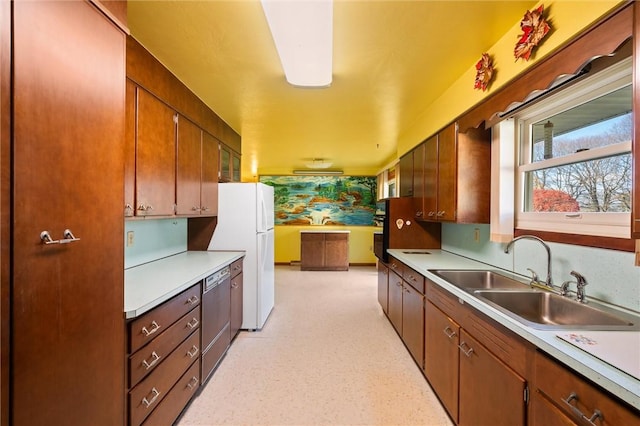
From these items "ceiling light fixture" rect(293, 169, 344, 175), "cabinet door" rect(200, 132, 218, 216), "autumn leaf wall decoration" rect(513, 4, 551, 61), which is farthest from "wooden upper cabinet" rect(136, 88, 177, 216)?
"ceiling light fixture" rect(293, 169, 344, 175)

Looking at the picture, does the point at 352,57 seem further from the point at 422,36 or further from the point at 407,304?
the point at 407,304

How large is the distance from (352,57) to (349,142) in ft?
7.86

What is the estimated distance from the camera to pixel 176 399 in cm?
167

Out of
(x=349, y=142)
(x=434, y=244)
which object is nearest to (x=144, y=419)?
(x=434, y=244)

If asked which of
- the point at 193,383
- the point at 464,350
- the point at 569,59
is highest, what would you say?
the point at 569,59

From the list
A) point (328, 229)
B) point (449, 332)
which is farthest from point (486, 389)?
point (328, 229)

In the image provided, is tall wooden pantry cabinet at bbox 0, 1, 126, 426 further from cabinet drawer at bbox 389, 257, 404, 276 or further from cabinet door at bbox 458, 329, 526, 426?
cabinet drawer at bbox 389, 257, 404, 276

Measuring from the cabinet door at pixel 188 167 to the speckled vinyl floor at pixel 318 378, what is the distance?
4.66ft

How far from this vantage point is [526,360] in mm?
1079

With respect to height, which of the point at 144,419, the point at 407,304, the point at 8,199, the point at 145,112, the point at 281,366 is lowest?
the point at 281,366

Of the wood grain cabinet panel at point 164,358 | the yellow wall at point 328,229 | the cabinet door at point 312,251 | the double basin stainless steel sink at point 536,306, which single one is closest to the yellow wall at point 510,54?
the double basin stainless steel sink at point 536,306

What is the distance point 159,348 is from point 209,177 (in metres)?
1.77

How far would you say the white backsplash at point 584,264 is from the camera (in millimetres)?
1253

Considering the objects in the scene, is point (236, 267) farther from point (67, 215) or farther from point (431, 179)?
point (431, 179)
